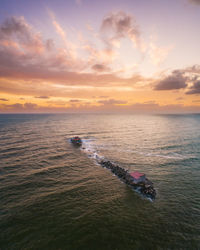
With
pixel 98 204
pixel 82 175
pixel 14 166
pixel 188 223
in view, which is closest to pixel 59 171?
pixel 82 175

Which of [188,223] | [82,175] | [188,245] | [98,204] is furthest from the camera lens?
[82,175]

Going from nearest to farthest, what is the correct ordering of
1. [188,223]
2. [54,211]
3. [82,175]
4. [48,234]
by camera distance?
[48,234]
[188,223]
[54,211]
[82,175]

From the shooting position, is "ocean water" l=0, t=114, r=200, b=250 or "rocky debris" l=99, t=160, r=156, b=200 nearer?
"ocean water" l=0, t=114, r=200, b=250

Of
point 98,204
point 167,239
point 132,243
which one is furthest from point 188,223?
point 98,204

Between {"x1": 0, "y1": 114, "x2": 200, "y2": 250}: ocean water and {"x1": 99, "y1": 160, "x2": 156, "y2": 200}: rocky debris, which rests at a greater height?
{"x1": 99, "y1": 160, "x2": 156, "y2": 200}: rocky debris

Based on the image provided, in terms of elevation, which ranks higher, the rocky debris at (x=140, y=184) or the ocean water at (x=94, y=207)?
the rocky debris at (x=140, y=184)

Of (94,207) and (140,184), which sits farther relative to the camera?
(140,184)

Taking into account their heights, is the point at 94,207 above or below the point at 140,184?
below

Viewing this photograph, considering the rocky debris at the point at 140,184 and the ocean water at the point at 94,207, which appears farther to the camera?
the rocky debris at the point at 140,184

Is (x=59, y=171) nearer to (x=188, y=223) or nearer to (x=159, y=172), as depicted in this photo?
(x=159, y=172)

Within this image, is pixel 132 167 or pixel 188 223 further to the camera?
pixel 132 167
